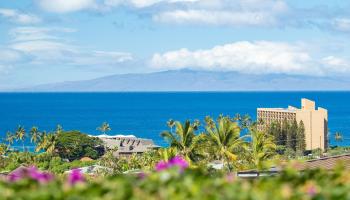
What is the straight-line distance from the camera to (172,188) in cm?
498

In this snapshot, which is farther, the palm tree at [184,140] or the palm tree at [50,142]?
the palm tree at [50,142]

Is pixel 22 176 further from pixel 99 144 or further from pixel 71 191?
pixel 99 144

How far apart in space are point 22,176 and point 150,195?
1181 millimetres

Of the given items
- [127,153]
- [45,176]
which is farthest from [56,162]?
[45,176]

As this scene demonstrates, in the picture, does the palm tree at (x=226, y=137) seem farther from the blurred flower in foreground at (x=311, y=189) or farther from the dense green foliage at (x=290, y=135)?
the dense green foliage at (x=290, y=135)

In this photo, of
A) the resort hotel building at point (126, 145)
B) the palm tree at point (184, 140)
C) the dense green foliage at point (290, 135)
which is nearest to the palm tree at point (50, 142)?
the resort hotel building at point (126, 145)

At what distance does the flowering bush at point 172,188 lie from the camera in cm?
489

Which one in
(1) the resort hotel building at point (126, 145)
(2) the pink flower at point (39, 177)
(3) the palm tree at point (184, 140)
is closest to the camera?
(2) the pink flower at point (39, 177)

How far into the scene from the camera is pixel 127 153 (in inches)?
4751

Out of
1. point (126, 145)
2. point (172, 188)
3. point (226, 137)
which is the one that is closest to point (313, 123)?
point (126, 145)

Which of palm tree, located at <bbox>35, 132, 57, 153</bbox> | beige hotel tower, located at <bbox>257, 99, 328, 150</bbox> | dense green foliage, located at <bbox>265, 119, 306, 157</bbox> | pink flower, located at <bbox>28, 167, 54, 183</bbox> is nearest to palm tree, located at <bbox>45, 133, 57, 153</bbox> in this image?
palm tree, located at <bbox>35, 132, 57, 153</bbox>

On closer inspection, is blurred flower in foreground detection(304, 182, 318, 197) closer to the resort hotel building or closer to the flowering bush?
the flowering bush

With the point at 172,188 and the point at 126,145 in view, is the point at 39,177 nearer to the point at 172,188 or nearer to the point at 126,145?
the point at 172,188

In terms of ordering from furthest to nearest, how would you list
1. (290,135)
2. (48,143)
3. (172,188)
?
(290,135), (48,143), (172,188)
